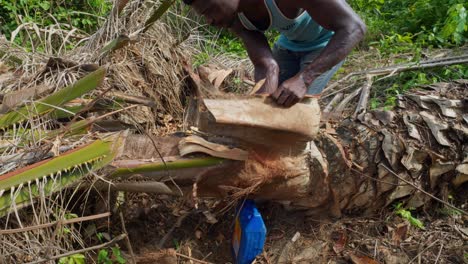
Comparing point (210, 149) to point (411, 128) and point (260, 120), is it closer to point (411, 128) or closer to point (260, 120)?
point (260, 120)

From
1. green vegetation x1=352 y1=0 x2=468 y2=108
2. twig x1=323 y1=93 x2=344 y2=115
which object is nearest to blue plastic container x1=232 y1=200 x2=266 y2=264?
twig x1=323 y1=93 x2=344 y2=115

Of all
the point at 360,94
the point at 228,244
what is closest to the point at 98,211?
the point at 228,244

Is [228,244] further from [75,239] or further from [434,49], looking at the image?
[434,49]

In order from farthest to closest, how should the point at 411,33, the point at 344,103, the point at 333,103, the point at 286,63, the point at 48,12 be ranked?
the point at 48,12, the point at 411,33, the point at 333,103, the point at 344,103, the point at 286,63

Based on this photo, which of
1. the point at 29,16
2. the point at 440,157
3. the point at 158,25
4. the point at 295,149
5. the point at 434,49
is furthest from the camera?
the point at 29,16

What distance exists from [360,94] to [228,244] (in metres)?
1.53

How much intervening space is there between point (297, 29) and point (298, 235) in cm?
112

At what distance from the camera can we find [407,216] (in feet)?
8.68

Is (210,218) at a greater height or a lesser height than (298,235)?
greater

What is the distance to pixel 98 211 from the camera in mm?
2498

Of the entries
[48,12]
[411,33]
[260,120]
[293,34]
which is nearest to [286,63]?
[293,34]

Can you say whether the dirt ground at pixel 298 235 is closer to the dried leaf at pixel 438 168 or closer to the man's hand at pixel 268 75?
the dried leaf at pixel 438 168

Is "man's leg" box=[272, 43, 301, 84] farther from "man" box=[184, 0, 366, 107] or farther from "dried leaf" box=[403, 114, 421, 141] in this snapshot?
"dried leaf" box=[403, 114, 421, 141]

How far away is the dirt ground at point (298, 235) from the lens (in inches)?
101
